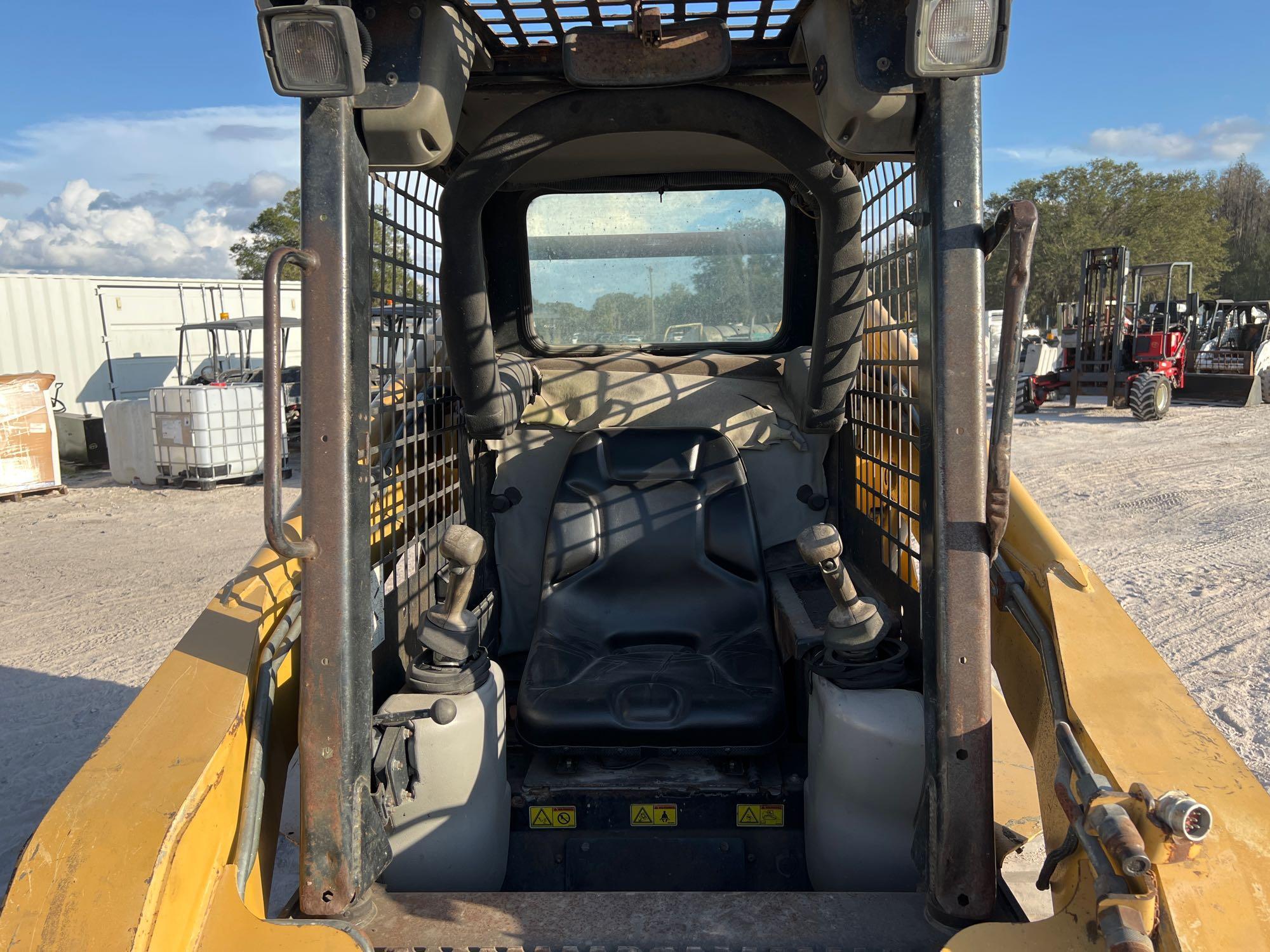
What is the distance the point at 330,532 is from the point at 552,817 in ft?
3.42

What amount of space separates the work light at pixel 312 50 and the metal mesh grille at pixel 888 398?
3.85 ft

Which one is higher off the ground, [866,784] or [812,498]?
[812,498]

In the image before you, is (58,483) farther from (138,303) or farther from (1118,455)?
(1118,455)

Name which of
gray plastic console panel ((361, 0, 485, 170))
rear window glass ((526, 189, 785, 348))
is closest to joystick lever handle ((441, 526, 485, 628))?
gray plastic console panel ((361, 0, 485, 170))

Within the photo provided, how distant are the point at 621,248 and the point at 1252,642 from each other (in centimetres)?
416

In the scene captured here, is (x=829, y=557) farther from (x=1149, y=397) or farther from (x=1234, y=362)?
(x=1234, y=362)

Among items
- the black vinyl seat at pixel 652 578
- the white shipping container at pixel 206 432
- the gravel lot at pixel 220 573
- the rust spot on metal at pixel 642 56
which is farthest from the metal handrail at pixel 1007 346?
the white shipping container at pixel 206 432

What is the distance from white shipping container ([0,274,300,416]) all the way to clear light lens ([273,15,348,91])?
14.1 meters

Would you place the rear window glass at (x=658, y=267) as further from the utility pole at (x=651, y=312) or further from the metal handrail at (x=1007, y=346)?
the metal handrail at (x=1007, y=346)

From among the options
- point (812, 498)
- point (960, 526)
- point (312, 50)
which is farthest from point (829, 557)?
point (312, 50)

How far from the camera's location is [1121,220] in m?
33.2

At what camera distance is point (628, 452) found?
2.94 m

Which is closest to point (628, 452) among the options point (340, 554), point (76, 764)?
point (340, 554)

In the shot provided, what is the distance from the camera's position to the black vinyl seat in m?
2.52
